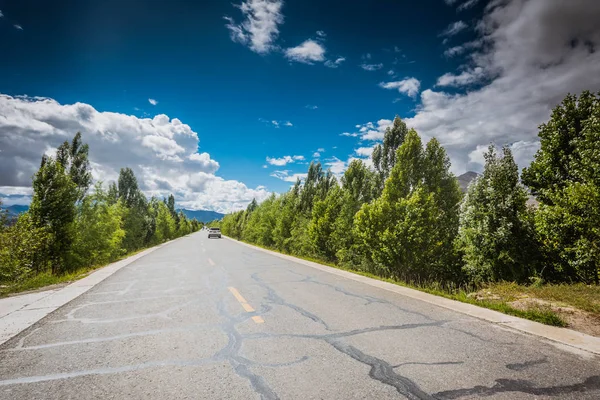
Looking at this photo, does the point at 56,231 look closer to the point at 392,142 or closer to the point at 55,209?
the point at 55,209

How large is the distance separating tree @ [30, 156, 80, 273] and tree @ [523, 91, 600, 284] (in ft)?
69.6

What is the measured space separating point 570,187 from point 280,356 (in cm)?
969

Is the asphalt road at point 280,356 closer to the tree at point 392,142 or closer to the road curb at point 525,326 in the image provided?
the road curb at point 525,326

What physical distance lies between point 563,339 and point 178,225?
8465cm

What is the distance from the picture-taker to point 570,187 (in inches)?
311

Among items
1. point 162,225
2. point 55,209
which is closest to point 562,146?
point 55,209

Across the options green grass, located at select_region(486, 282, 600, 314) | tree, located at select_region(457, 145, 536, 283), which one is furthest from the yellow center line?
tree, located at select_region(457, 145, 536, 283)

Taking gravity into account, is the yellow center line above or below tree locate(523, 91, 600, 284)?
below

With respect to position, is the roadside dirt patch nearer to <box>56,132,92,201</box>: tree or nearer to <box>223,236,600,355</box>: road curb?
<box>223,236,600,355</box>: road curb

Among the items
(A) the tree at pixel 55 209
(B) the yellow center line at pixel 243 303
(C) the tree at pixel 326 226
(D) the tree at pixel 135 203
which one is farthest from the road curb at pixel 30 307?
(D) the tree at pixel 135 203

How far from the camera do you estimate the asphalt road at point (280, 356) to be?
2.64 meters

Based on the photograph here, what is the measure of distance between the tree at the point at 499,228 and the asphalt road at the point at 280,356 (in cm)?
703

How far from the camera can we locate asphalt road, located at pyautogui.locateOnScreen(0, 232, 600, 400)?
264cm

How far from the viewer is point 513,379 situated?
2.87m
